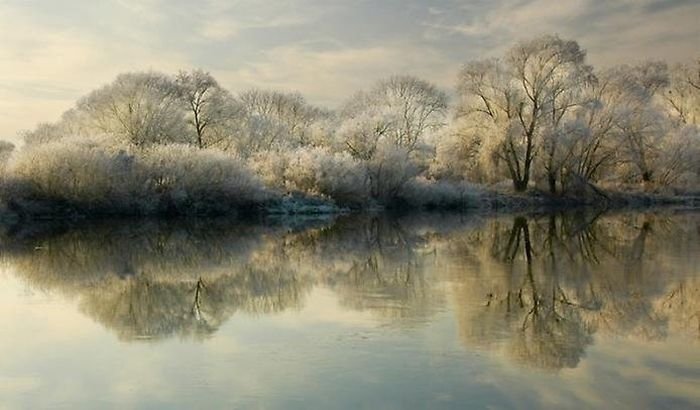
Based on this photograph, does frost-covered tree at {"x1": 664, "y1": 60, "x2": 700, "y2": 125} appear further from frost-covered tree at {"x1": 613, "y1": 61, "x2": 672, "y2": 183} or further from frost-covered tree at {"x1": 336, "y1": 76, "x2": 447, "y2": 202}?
frost-covered tree at {"x1": 336, "y1": 76, "x2": 447, "y2": 202}

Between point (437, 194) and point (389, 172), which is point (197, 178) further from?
point (437, 194)

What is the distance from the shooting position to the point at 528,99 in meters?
37.1

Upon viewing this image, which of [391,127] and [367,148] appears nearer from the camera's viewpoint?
[367,148]

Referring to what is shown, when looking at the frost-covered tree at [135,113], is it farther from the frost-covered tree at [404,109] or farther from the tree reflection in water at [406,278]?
the tree reflection in water at [406,278]

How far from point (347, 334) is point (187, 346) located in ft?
5.92

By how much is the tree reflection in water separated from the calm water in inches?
2.0

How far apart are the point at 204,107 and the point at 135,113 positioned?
5.63 metres

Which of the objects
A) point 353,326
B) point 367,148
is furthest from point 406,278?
point 367,148

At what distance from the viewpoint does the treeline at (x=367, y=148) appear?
92.9 feet

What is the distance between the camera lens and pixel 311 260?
15.2m

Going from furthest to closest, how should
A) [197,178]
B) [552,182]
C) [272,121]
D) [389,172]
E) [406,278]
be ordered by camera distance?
[272,121] < [552,182] < [389,172] < [197,178] < [406,278]

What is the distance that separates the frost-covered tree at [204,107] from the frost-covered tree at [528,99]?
1447 cm

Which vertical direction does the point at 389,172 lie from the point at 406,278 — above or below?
above

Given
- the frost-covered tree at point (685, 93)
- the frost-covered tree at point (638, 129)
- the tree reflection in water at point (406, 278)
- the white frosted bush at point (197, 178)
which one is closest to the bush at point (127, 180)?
the white frosted bush at point (197, 178)
